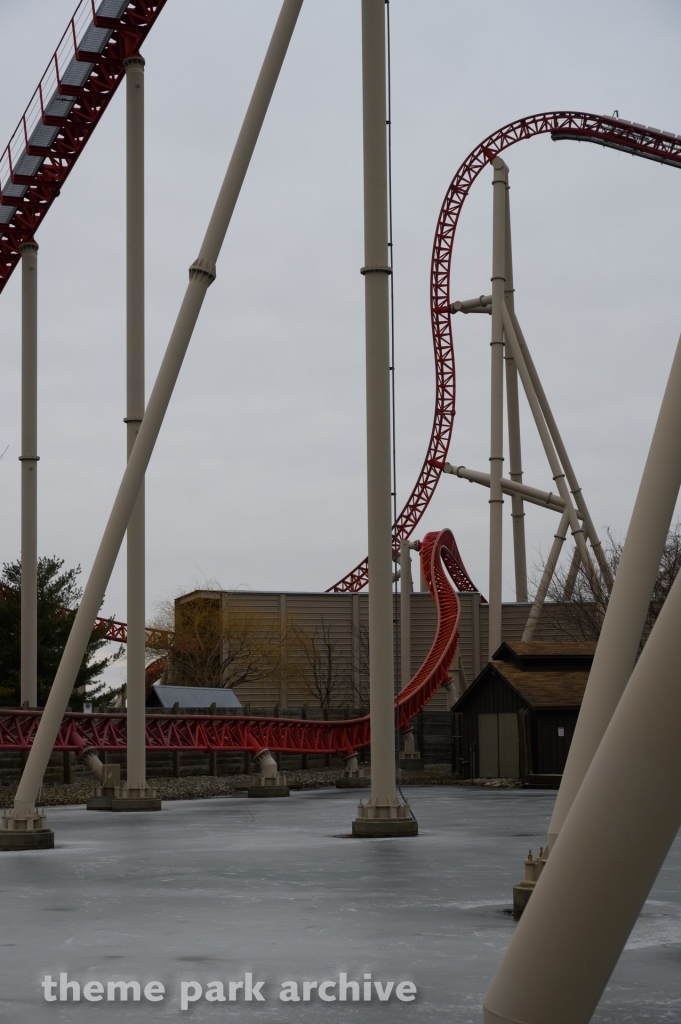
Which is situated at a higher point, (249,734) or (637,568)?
(637,568)

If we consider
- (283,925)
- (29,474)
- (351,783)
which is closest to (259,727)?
(351,783)

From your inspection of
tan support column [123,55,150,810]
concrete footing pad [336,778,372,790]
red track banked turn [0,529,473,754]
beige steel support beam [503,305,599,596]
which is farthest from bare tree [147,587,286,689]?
tan support column [123,55,150,810]

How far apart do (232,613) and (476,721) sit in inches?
797

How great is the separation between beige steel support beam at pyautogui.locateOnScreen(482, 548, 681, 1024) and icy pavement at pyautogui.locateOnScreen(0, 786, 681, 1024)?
2493 mm

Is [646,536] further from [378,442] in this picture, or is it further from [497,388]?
[497,388]

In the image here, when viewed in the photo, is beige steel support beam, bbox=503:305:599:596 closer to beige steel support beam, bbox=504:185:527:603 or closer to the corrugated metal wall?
beige steel support beam, bbox=504:185:527:603

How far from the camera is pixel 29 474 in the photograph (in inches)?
797

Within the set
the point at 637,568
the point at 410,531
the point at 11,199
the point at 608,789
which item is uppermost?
the point at 11,199

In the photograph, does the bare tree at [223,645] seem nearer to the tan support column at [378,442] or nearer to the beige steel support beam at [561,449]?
the beige steel support beam at [561,449]

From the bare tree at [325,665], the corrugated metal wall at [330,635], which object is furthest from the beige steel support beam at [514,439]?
the bare tree at [325,665]

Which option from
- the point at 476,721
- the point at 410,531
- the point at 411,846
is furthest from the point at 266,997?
the point at 410,531

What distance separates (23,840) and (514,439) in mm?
25487

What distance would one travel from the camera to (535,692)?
83.3 feet

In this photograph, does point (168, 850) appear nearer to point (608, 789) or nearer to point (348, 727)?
point (608, 789)
